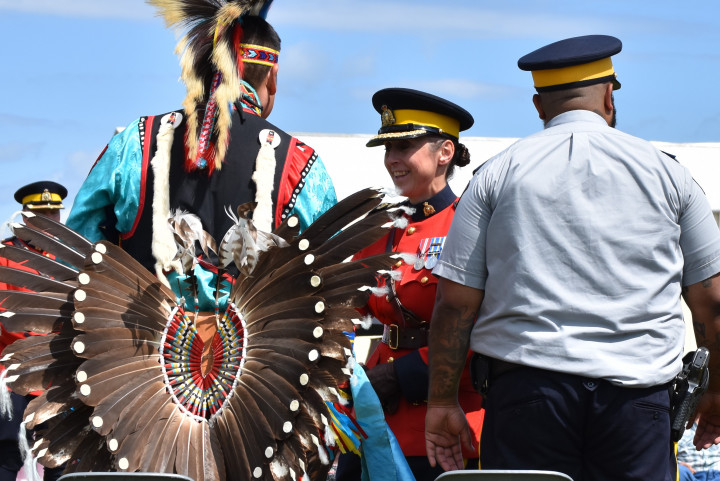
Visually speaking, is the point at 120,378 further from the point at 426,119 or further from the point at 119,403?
the point at 426,119

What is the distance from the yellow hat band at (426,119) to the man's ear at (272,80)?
0.43 metres

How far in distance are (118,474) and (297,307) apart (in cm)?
64

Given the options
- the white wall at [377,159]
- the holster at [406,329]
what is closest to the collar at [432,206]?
the holster at [406,329]

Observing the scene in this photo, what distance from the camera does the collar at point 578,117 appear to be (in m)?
2.64

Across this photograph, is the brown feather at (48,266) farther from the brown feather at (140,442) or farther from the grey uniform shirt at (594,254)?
the grey uniform shirt at (594,254)

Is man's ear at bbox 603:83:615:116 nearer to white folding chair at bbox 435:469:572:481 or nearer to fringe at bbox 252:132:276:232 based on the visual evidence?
fringe at bbox 252:132:276:232

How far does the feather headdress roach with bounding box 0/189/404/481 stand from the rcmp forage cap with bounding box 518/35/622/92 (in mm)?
592

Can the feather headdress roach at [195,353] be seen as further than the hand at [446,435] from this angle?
No

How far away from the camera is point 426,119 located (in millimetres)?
3297

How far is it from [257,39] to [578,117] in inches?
42.4

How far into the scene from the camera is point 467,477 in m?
2.08

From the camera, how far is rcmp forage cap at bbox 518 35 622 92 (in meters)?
2.67

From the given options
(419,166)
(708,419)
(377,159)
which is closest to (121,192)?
(419,166)

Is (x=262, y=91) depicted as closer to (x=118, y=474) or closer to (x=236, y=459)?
(x=236, y=459)
